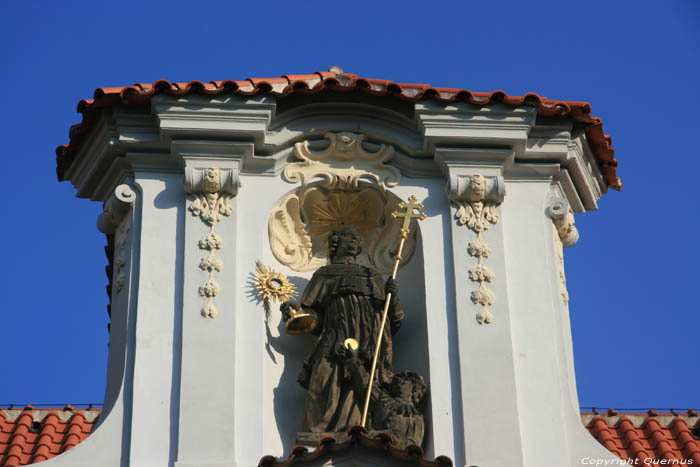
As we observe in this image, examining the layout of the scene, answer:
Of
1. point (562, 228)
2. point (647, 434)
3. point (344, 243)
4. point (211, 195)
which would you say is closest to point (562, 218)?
point (562, 228)

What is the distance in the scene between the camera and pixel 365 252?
61.6ft

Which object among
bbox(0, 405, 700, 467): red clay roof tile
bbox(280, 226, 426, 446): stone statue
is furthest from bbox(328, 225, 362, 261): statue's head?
bbox(0, 405, 700, 467): red clay roof tile

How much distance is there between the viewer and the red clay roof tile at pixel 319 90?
1819 cm

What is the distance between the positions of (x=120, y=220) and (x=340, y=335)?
7.44 ft

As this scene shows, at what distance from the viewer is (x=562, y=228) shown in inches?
733

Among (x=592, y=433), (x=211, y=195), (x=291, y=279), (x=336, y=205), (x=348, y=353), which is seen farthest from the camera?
(x=336, y=205)

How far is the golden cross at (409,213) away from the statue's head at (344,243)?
406 mm

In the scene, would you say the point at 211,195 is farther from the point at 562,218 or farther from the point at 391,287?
the point at 562,218

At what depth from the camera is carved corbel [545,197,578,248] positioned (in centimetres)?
1838

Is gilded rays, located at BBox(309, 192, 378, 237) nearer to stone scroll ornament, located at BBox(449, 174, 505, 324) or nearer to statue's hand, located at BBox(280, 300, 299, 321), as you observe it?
stone scroll ornament, located at BBox(449, 174, 505, 324)

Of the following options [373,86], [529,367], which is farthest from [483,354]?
[373,86]

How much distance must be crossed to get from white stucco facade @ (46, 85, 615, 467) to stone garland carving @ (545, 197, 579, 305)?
0.03m

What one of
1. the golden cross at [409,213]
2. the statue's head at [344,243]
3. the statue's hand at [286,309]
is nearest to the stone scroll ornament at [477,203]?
the golden cross at [409,213]

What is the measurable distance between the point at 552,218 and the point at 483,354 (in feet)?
5.37
